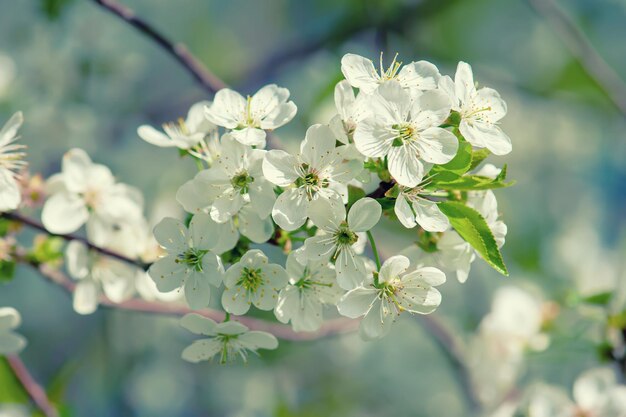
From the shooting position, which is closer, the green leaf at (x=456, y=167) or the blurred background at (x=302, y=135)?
the green leaf at (x=456, y=167)

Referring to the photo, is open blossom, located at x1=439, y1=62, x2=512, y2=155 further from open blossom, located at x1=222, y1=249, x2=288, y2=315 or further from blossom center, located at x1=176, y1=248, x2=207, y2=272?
blossom center, located at x1=176, y1=248, x2=207, y2=272

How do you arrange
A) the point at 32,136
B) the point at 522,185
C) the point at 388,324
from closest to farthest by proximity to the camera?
the point at 388,324 < the point at 32,136 < the point at 522,185

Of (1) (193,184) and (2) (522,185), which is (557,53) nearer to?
(2) (522,185)

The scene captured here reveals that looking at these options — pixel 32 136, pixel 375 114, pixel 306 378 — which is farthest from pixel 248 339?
pixel 306 378

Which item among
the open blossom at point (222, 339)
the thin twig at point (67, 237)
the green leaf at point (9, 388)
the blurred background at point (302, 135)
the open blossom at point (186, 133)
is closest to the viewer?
the open blossom at point (222, 339)

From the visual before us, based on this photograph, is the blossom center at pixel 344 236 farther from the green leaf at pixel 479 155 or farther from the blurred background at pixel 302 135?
the blurred background at pixel 302 135

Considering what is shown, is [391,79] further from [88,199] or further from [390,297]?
[88,199]

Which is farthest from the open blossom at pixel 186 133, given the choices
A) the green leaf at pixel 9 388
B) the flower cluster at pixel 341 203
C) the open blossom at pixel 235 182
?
the green leaf at pixel 9 388
